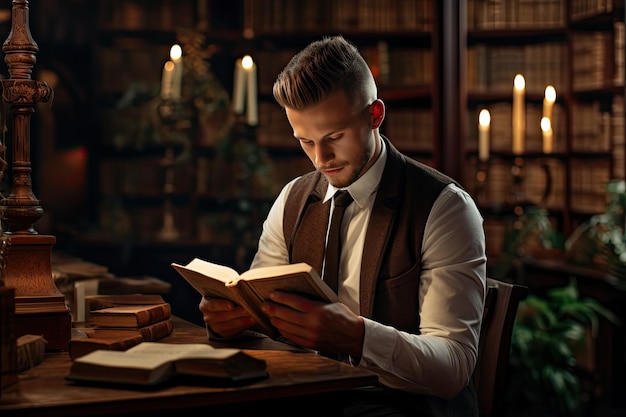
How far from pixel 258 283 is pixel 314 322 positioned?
0.45 ft

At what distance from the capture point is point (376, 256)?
7.70 ft

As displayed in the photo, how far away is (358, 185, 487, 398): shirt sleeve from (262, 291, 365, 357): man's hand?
54 millimetres

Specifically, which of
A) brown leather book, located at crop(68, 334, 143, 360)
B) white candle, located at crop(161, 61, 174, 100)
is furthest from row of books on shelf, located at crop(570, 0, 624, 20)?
brown leather book, located at crop(68, 334, 143, 360)

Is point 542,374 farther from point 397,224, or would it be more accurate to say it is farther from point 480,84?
point 397,224

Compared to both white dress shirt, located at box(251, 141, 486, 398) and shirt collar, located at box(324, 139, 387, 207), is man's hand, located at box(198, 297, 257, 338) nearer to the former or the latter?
white dress shirt, located at box(251, 141, 486, 398)

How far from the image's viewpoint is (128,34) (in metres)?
5.45

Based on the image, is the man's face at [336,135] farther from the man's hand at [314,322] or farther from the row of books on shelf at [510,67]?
the row of books on shelf at [510,67]

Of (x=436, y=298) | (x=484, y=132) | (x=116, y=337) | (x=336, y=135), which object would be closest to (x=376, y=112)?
(x=336, y=135)

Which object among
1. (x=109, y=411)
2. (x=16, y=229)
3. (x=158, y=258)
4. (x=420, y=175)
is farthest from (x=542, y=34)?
(x=109, y=411)

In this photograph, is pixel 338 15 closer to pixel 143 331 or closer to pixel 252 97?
pixel 252 97

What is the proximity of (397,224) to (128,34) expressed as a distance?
346 cm

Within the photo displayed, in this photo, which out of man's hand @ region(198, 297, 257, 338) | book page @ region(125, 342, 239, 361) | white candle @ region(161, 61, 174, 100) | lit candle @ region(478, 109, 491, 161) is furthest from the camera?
white candle @ region(161, 61, 174, 100)

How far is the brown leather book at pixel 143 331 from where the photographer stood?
217 centimetres

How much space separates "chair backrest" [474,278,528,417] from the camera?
233 cm
